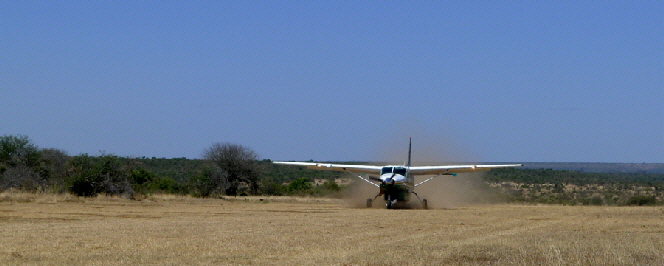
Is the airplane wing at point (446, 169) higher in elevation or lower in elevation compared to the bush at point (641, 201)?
higher

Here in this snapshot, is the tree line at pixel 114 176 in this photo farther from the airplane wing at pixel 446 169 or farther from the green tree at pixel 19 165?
the airplane wing at pixel 446 169

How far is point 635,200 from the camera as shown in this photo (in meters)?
45.2

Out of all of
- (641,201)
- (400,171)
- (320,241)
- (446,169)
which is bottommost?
(320,241)

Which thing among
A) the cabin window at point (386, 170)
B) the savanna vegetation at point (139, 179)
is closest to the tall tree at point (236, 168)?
the savanna vegetation at point (139, 179)

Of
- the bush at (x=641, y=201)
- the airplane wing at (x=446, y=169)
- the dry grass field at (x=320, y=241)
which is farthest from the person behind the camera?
the bush at (x=641, y=201)

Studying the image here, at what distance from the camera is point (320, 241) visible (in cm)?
1738

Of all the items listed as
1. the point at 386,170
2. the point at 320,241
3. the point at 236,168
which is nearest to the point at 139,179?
the point at 236,168

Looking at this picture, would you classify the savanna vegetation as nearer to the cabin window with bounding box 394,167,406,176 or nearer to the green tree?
the green tree

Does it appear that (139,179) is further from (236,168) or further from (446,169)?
(446,169)

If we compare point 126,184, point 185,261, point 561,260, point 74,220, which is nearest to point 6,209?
point 74,220

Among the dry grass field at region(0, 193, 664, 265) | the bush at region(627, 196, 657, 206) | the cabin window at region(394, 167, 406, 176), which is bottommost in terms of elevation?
the dry grass field at region(0, 193, 664, 265)

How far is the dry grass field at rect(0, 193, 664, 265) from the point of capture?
1368 centimetres

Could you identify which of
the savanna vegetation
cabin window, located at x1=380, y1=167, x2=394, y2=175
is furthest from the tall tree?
cabin window, located at x1=380, y1=167, x2=394, y2=175

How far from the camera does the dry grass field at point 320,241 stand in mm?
13680
